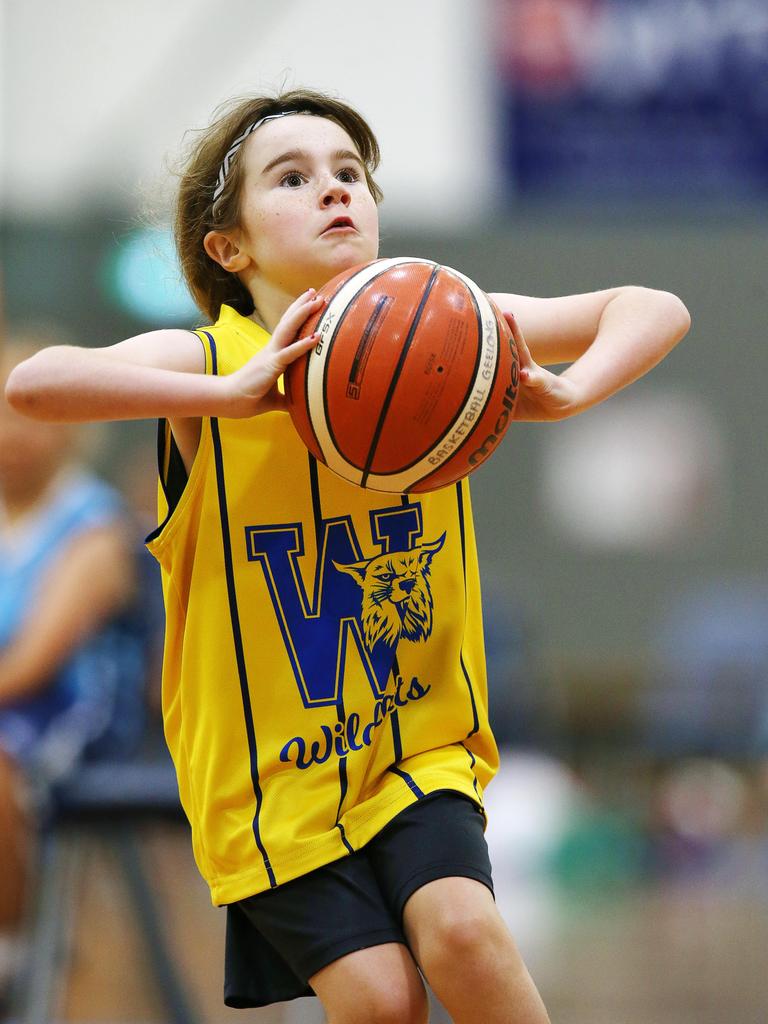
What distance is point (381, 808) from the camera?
214 cm

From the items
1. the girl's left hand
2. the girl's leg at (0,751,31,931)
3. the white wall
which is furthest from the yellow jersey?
the white wall

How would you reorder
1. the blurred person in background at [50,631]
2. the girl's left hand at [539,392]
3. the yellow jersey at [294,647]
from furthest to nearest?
the blurred person in background at [50,631] → the yellow jersey at [294,647] → the girl's left hand at [539,392]

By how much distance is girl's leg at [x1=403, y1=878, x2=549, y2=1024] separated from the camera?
1.97m

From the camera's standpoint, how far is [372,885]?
2.12m

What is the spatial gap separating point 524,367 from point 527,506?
24.6ft

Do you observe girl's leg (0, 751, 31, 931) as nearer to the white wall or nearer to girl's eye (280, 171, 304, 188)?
girl's eye (280, 171, 304, 188)

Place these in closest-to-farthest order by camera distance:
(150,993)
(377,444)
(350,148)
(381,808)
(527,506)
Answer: (377,444), (381,808), (350,148), (150,993), (527,506)

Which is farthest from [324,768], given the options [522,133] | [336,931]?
[522,133]

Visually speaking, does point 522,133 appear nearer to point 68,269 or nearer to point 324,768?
point 68,269

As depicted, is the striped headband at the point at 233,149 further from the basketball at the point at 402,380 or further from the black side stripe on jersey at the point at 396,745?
the black side stripe on jersey at the point at 396,745

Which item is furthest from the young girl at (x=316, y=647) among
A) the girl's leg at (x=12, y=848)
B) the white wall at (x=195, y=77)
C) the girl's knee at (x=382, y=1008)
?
the white wall at (x=195, y=77)

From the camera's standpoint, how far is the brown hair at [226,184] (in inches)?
93.1

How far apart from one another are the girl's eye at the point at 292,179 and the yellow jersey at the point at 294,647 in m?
0.26

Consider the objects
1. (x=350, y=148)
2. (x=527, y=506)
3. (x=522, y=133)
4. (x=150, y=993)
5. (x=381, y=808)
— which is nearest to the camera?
(x=381, y=808)
